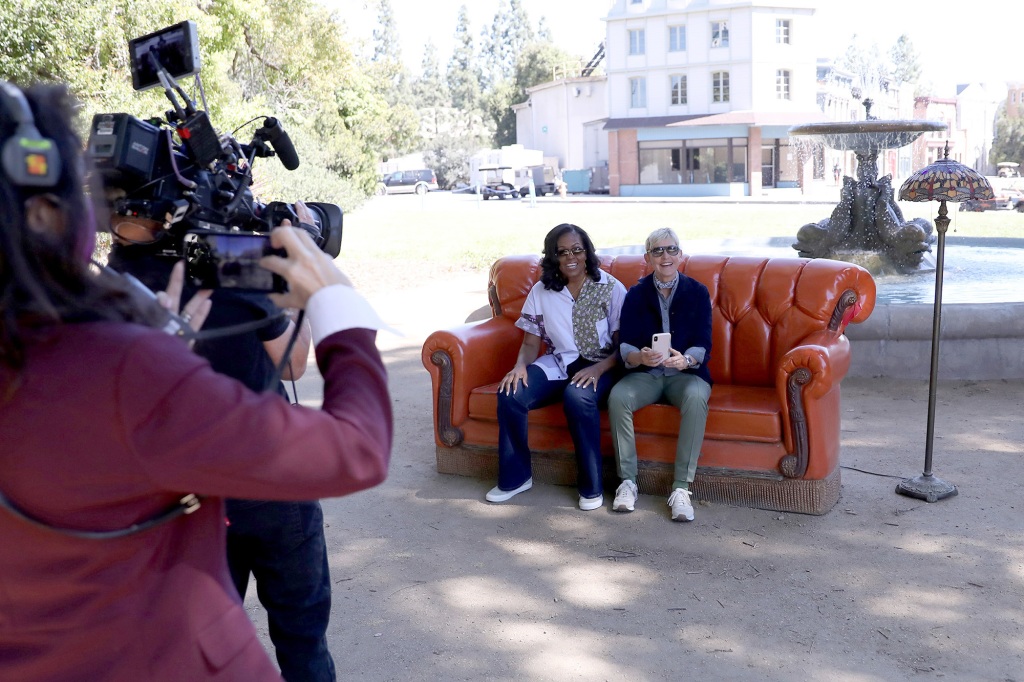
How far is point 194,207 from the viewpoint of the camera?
1.89m

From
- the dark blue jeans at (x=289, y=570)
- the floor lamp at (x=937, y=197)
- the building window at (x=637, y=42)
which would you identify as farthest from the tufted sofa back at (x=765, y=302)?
the building window at (x=637, y=42)

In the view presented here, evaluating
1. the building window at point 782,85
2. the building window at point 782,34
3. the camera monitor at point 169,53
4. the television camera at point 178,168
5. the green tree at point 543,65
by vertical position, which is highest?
the green tree at point 543,65

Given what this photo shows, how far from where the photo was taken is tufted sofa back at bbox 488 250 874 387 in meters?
4.84

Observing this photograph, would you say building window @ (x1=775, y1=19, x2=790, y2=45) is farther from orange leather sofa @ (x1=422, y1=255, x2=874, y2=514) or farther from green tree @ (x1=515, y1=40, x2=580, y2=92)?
orange leather sofa @ (x1=422, y1=255, x2=874, y2=514)

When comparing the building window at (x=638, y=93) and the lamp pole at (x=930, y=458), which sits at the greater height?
the building window at (x=638, y=93)

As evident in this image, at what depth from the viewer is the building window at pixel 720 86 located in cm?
3816

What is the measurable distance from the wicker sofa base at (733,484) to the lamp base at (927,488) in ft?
1.04

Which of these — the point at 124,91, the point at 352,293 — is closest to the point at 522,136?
the point at 124,91

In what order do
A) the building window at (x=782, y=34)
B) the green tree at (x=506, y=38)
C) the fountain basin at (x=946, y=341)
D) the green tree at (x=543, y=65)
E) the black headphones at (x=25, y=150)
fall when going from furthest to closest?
the green tree at (x=506, y=38) < the green tree at (x=543, y=65) < the building window at (x=782, y=34) < the fountain basin at (x=946, y=341) < the black headphones at (x=25, y=150)

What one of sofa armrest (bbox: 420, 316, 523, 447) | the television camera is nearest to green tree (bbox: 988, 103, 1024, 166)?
sofa armrest (bbox: 420, 316, 523, 447)

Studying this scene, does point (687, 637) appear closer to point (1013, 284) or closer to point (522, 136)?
point (1013, 284)

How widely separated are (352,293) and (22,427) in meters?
0.44

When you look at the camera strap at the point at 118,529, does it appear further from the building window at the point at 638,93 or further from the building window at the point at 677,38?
the building window at the point at 638,93

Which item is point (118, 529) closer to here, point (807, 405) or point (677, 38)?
point (807, 405)
